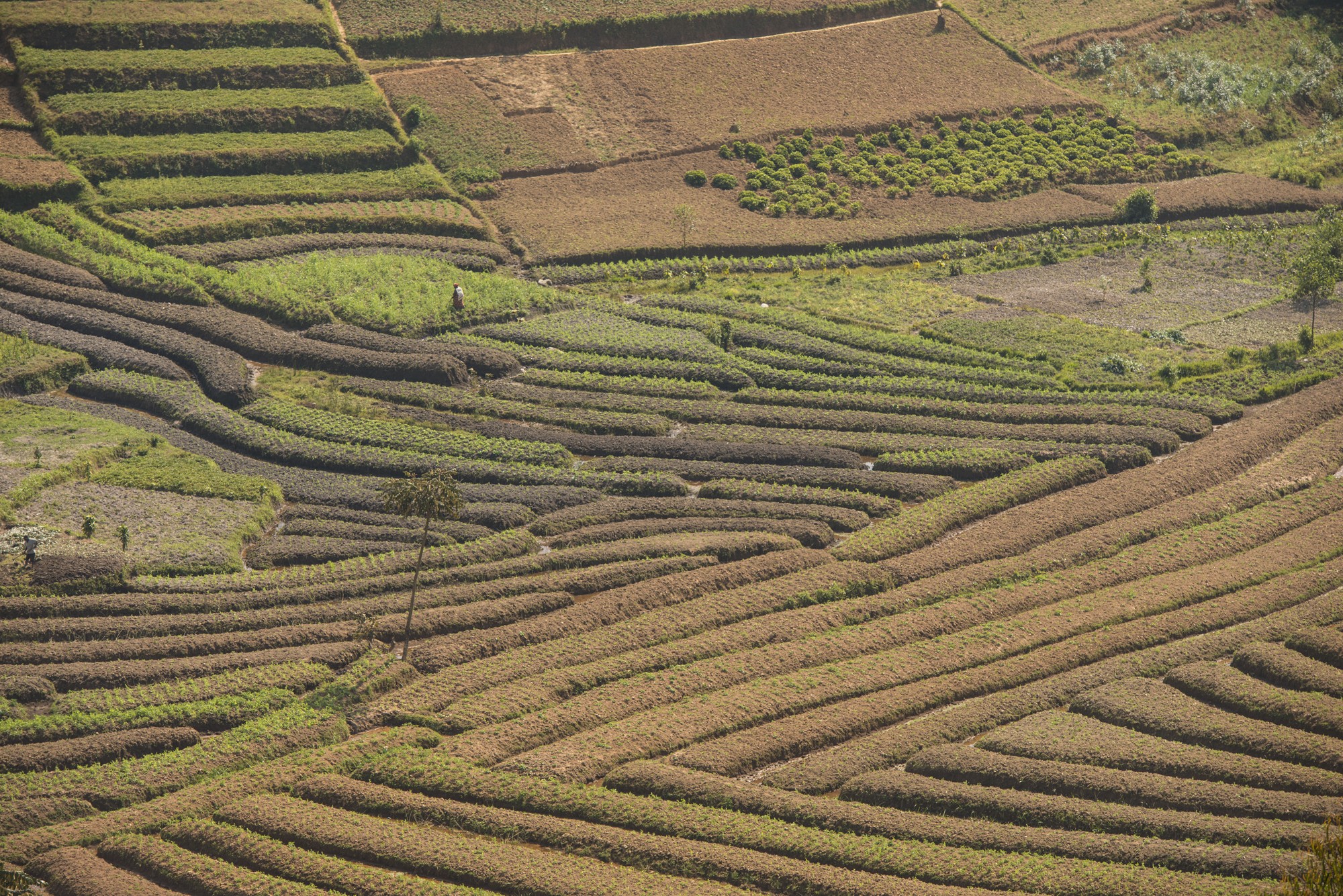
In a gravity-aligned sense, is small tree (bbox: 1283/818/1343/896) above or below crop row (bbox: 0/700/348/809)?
above

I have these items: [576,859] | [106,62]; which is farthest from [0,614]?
[106,62]

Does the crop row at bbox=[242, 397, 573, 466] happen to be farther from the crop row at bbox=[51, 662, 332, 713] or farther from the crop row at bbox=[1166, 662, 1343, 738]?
the crop row at bbox=[1166, 662, 1343, 738]

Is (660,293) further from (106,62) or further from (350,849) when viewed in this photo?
(350,849)

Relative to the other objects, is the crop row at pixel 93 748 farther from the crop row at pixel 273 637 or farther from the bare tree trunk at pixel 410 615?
the bare tree trunk at pixel 410 615

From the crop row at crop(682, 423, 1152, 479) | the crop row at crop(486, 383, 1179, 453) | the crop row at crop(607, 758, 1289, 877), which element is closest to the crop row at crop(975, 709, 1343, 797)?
the crop row at crop(607, 758, 1289, 877)

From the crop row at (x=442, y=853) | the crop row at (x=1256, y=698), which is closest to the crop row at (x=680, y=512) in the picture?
the crop row at (x=1256, y=698)

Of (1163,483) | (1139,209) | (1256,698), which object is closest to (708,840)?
(1256,698)
